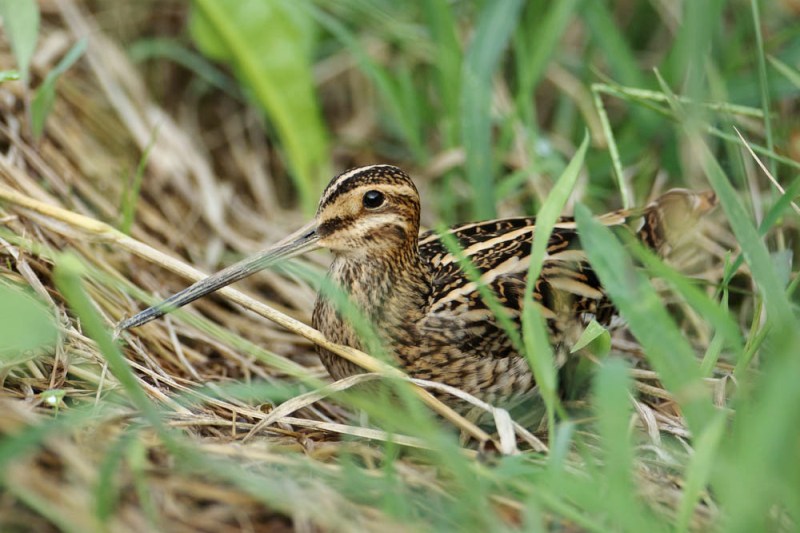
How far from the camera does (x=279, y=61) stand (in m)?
3.52

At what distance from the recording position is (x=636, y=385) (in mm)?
2453

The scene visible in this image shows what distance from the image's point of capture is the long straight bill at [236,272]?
2283mm

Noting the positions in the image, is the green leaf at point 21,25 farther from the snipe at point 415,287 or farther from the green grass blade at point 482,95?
the green grass blade at point 482,95

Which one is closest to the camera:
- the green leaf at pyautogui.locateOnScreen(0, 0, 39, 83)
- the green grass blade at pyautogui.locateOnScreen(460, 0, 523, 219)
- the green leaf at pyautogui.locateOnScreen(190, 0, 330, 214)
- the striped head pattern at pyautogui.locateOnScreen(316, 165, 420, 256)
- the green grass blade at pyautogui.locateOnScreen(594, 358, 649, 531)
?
the green grass blade at pyautogui.locateOnScreen(594, 358, 649, 531)

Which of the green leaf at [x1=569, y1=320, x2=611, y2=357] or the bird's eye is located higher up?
the bird's eye

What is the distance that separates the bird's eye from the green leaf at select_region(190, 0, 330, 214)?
1.16 metres

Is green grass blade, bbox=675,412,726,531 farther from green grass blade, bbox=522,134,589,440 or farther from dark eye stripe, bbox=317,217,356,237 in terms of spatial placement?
Answer: dark eye stripe, bbox=317,217,356,237

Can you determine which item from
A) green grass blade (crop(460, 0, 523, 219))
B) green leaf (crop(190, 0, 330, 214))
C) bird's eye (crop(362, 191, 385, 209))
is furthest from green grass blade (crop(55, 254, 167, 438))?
green leaf (crop(190, 0, 330, 214))

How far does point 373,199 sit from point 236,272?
1.24 feet

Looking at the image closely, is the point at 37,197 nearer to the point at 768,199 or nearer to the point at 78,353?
the point at 78,353

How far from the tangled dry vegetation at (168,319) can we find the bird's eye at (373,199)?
0.35 m

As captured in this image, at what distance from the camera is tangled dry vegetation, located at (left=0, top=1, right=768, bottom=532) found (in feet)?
5.61

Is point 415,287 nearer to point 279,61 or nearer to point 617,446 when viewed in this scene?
point 617,446

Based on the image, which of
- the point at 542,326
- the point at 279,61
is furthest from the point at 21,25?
the point at 542,326
